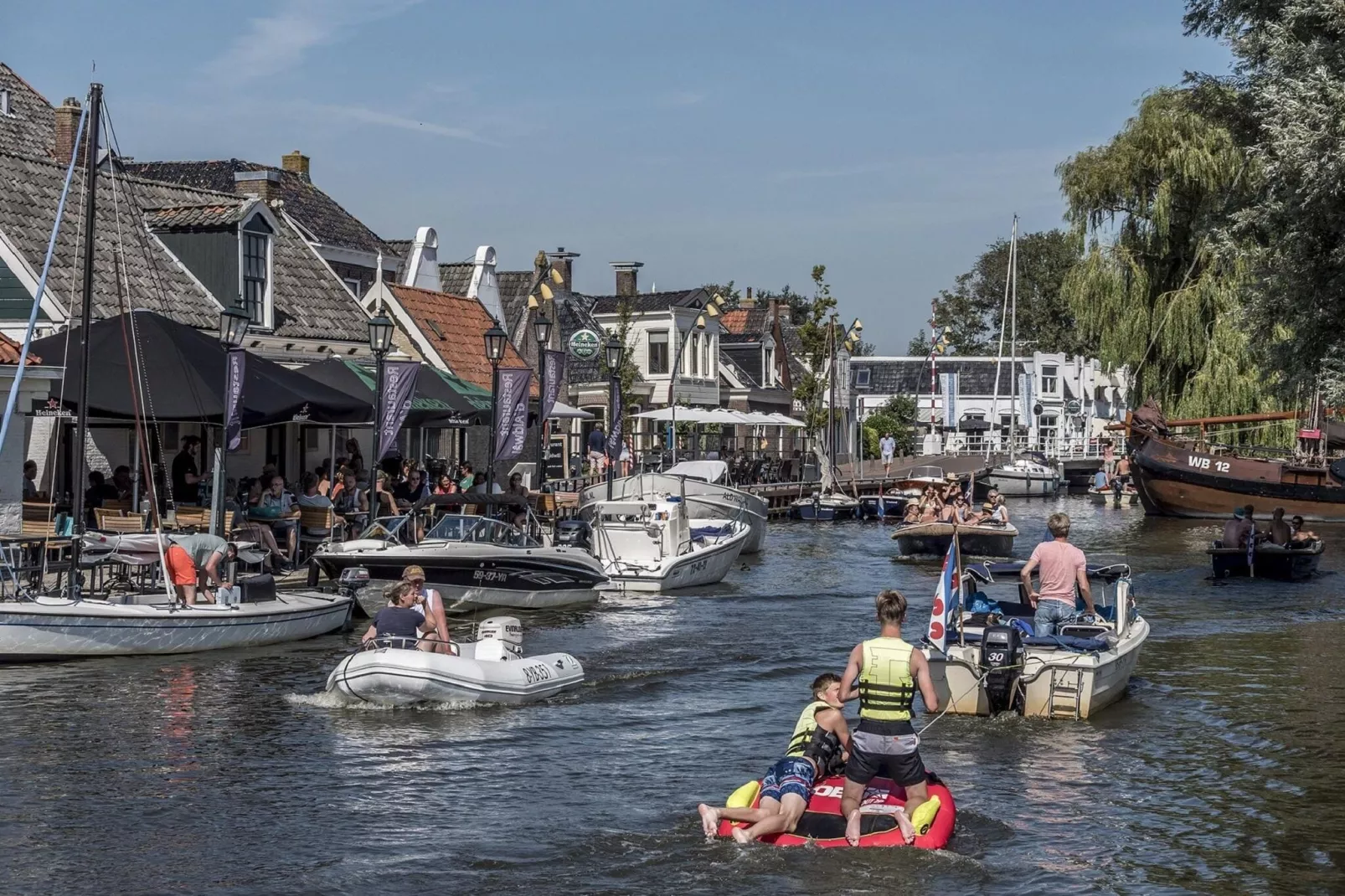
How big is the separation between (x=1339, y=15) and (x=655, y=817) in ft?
53.3

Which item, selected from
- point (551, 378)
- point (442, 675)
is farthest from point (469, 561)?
point (551, 378)

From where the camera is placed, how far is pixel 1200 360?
188ft

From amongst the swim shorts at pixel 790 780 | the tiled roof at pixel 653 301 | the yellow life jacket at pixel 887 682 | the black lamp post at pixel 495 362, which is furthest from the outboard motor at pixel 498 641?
the tiled roof at pixel 653 301

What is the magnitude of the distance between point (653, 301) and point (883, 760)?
2128 inches

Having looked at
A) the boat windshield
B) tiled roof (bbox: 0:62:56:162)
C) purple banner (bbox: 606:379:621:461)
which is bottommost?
the boat windshield

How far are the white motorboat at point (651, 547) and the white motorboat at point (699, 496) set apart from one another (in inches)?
44.3

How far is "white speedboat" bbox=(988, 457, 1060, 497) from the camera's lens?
238ft

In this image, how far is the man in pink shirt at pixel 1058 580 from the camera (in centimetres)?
1850

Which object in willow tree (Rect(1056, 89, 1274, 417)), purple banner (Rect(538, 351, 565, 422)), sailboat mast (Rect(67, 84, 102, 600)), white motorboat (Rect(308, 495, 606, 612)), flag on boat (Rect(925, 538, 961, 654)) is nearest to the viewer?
flag on boat (Rect(925, 538, 961, 654))

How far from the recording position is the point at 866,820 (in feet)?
40.8

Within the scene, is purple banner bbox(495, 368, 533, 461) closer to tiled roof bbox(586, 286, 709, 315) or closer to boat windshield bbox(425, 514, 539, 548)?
boat windshield bbox(425, 514, 539, 548)

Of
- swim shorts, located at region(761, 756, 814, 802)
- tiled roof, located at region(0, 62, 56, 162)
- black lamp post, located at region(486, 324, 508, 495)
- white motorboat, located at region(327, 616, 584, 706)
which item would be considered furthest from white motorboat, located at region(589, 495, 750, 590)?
swim shorts, located at region(761, 756, 814, 802)

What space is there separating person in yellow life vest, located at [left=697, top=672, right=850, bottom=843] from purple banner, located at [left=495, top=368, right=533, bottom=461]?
19073mm

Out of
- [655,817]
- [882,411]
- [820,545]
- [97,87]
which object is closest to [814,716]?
[655,817]
